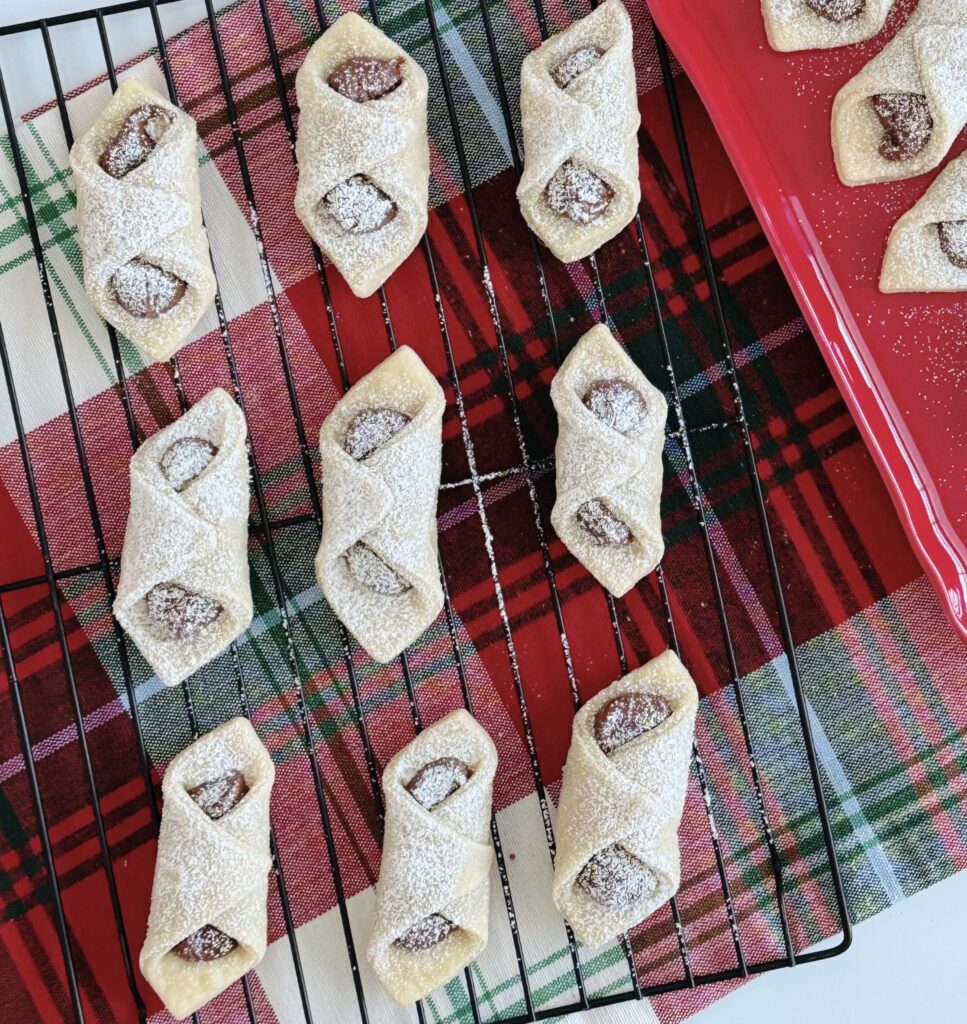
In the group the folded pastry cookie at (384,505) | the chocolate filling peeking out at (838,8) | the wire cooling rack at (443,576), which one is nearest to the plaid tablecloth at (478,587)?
A: the wire cooling rack at (443,576)

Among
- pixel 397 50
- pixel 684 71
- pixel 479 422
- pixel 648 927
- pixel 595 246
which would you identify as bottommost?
pixel 648 927

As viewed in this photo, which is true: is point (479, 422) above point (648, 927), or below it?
above

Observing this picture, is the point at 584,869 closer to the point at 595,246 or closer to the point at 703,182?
the point at 595,246

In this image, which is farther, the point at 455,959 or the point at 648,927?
the point at 648,927

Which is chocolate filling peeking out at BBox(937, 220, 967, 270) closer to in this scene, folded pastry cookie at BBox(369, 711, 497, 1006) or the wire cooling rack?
the wire cooling rack

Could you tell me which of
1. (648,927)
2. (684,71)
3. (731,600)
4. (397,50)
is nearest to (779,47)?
(684,71)

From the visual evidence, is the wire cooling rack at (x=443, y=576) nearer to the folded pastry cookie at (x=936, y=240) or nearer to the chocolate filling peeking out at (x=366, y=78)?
the chocolate filling peeking out at (x=366, y=78)
